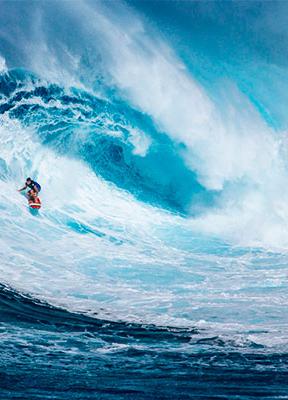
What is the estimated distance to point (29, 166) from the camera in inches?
534

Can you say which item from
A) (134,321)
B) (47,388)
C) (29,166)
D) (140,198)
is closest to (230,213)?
(140,198)

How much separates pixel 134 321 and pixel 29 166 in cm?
922

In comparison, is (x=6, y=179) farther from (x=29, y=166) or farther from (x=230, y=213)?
(x=230, y=213)

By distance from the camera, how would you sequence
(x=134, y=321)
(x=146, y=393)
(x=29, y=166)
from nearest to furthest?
(x=146, y=393) < (x=134, y=321) < (x=29, y=166)

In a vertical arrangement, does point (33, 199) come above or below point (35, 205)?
above

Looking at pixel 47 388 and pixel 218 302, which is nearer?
pixel 47 388

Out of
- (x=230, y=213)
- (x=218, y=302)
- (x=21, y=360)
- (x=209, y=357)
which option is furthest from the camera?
(x=230, y=213)

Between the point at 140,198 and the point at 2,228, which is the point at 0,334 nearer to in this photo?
the point at 2,228

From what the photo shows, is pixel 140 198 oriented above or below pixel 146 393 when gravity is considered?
above

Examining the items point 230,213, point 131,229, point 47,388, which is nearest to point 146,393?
point 47,388

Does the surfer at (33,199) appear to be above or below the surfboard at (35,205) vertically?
above

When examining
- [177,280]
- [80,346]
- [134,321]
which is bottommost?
[80,346]

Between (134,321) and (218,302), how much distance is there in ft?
5.60

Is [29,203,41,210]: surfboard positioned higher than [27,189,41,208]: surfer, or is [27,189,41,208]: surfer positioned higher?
[27,189,41,208]: surfer
